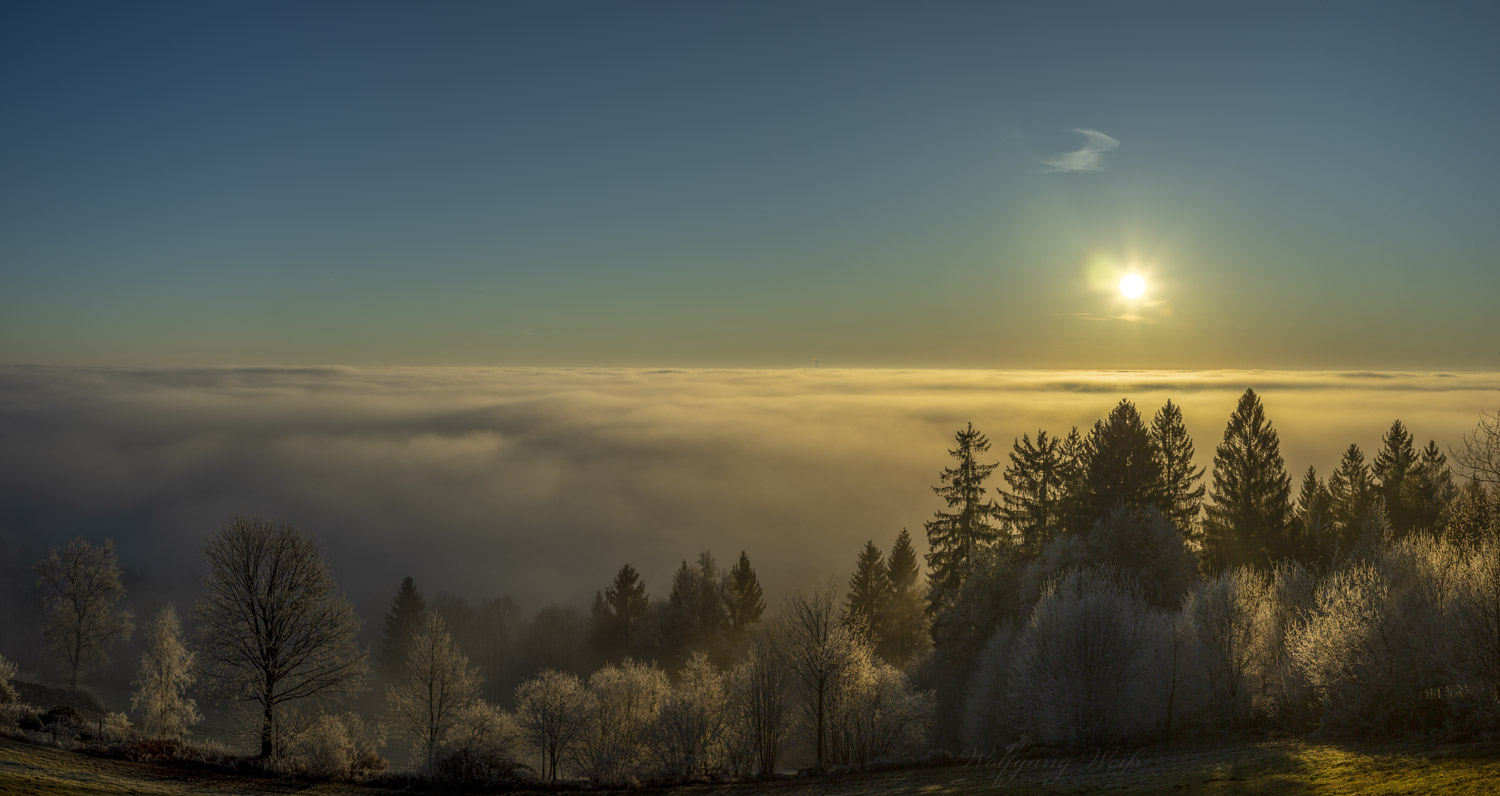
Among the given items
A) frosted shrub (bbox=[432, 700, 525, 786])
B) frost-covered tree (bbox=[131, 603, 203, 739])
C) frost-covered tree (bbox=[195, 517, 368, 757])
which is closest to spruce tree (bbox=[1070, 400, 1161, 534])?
frosted shrub (bbox=[432, 700, 525, 786])

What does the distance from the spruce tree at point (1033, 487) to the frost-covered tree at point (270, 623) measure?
44.8 meters

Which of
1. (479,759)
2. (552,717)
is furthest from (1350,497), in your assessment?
(479,759)

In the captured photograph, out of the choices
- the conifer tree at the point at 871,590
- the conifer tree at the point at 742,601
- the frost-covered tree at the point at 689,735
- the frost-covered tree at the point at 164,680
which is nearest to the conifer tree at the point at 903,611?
the conifer tree at the point at 871,590

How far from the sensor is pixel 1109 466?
4762 centimetres

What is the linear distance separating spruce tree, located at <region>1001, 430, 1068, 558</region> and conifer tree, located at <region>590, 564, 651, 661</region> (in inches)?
1809

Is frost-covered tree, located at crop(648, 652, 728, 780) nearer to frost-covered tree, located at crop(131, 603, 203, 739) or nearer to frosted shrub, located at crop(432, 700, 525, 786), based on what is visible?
frosted shrub, located at crop(432, 700, 525, 786)

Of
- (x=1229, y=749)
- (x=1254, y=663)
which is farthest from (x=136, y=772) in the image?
(x=1254, y=663)

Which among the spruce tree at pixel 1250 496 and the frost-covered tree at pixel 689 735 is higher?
the spruce tree at pixel 1250 496

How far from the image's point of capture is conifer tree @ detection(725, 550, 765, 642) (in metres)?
85.2

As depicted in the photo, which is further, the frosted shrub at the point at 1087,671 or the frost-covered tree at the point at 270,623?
the frost-covered tree at the point at 270,623

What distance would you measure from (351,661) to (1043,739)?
36.8 meters

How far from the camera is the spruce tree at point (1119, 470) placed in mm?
47372

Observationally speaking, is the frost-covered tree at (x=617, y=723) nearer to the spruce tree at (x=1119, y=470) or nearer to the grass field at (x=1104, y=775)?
the grass field at (x=1104, y=775)

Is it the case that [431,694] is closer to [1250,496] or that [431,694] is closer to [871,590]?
[871,590]
